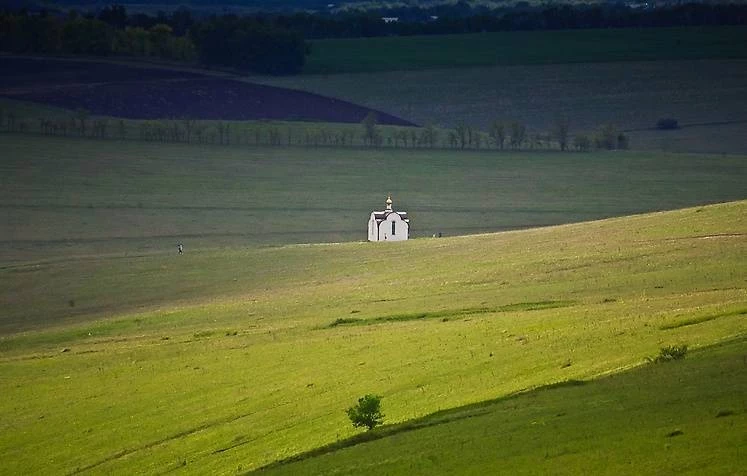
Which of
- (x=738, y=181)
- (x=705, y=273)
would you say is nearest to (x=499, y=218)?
(x=738, y=181)

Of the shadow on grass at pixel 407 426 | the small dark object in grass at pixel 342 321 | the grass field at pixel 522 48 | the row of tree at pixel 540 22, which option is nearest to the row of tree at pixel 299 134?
the grass field at pixel 522 48

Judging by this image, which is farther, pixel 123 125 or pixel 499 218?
pixel 123 125

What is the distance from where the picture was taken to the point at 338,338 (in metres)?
36.8

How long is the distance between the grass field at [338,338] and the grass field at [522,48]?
10810cm

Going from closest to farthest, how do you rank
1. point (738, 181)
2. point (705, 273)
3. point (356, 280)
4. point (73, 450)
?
point (73, 450) → point (705, 273) → point (356, 280) → point (738, 181)

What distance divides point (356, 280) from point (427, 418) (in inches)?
1114

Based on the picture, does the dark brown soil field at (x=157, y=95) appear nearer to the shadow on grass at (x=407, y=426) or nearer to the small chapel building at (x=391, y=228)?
the small chapel building at (x=391, y=228)

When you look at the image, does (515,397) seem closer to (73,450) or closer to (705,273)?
(73,450)

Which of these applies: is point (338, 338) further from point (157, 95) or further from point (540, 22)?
point (540, 22)

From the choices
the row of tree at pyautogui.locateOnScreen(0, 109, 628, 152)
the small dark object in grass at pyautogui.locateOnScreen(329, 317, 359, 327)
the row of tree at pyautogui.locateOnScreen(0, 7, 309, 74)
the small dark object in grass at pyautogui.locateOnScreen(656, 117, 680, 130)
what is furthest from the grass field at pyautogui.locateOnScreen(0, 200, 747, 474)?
the row of tree at pyautogui.locateOnScreen(0, 7, 309, 74)

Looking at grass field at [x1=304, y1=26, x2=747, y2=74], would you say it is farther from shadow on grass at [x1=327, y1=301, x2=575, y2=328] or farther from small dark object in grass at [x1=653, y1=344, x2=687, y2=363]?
small dark object in grass at [x1=653, y1=344, x2=687, y2=363]

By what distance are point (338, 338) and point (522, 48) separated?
5452 inches

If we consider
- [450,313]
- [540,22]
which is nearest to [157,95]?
[540,22]

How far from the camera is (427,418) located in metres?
24.7
